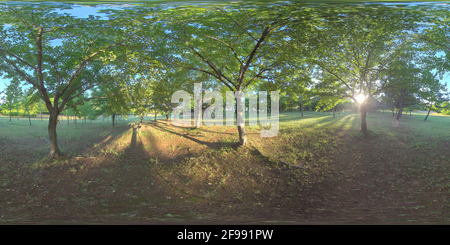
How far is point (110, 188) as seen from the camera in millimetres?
2225

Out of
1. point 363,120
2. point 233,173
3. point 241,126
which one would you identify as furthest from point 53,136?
point 363,120

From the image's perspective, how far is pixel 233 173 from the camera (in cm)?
256

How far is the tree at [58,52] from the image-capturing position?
240cm

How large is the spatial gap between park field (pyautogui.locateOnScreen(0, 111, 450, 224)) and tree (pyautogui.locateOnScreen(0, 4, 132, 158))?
672mm

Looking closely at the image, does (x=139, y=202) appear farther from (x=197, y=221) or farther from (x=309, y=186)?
(x=309, y=186)

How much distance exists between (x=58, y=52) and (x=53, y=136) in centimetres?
154

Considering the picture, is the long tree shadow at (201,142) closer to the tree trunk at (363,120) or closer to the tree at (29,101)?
the tree trunk at (363,120)

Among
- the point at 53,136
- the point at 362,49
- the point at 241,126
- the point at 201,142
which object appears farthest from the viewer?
the point at 241,126

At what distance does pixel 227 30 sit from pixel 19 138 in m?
4.18

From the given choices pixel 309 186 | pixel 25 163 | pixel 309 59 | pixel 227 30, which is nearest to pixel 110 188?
pixel 25 163

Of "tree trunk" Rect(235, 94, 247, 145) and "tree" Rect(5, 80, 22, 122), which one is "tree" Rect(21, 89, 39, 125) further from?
"tree trunk" Rect(235, 94, 247, 145)

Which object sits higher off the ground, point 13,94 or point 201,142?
point 13,94

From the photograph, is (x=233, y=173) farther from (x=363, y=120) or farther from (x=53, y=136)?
(x=53, y=136)

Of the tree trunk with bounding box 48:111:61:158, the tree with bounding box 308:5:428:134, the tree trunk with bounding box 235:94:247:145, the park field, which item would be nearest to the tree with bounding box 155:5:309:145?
the tree trunk with bounding box 235:94:247:145
